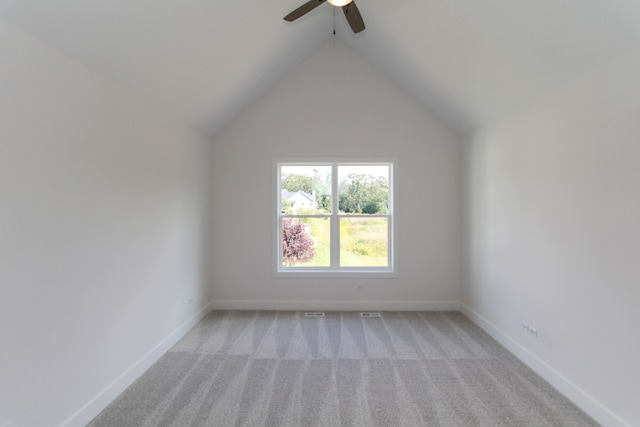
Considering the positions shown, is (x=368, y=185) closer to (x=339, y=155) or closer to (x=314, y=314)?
(x=339, y=155)

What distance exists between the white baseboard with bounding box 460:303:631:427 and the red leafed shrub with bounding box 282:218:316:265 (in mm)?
2482

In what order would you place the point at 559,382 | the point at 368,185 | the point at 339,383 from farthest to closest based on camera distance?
the point at 368,185 → the point at 339,383 → the point at 559,382

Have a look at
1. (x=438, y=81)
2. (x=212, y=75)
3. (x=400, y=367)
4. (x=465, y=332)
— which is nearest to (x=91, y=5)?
(x=212, y=75)

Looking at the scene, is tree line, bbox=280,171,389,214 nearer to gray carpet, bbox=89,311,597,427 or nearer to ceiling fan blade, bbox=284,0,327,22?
gray carpet, bbox=89,311,597,427

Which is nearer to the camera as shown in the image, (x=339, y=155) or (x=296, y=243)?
(x=339, y=155)

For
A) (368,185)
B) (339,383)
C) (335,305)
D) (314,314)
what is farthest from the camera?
(368,185)

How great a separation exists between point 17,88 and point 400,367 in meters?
3.41

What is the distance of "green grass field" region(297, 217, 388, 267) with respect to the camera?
182 inches

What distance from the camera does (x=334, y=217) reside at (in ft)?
15.2

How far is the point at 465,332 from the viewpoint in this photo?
3674 millimetres

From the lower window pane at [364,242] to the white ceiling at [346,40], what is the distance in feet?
5.97

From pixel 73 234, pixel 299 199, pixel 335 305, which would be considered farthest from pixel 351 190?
pixel 73 234

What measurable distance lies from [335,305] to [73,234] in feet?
10.8

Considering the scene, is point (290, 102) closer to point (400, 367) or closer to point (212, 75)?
point (212, 75)
